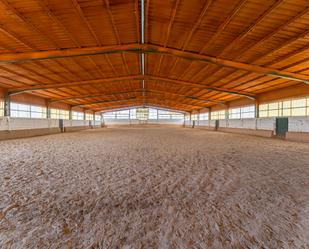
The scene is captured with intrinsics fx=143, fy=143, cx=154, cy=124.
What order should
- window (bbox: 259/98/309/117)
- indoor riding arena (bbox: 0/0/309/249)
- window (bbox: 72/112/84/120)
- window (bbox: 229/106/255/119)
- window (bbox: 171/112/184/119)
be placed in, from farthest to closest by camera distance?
window (bbox: 171/112/184/119)
window (bbox: 72/112/84/120)
window (bbox: 229/106/255/119)
window (bbox: 259/98/309/117)
indoor riding arena (bbox: 0/0/309/249)

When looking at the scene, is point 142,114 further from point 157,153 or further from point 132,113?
point 157,153

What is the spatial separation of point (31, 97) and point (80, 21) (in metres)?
16.3

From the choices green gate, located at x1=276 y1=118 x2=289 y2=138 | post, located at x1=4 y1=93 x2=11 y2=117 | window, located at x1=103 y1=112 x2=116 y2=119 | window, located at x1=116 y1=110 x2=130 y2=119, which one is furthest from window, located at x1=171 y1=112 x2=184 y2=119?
post, located at x1=4 y1=93 x2=11 y2=117

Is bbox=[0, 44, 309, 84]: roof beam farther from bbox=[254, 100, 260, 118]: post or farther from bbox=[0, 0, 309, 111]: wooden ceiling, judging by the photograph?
bbox=[254, 100, 260, 118]: post

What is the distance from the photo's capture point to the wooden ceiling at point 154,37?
5.64m

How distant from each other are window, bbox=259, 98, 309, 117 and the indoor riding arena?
0.31ft

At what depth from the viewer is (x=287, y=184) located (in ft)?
11.0

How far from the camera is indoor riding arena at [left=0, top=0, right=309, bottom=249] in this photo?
1.94 metres

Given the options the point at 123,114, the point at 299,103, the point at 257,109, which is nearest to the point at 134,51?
the point at 299,103

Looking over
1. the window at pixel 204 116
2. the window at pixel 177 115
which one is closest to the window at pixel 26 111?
the window at pixel 204 116

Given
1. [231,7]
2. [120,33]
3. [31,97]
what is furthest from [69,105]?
[231,7]

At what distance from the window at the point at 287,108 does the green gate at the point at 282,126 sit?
141 cm

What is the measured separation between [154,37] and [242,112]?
18.0m

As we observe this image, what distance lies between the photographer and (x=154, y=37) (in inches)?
329
